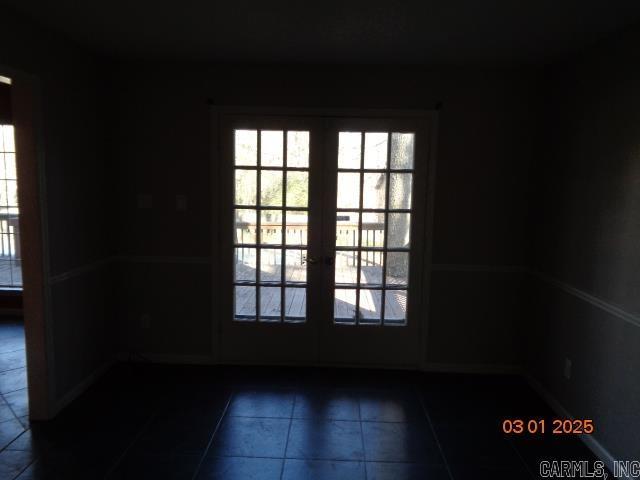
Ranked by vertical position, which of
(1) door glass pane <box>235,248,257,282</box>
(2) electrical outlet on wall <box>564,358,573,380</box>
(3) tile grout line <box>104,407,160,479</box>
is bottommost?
(3) tile grout line <box>104,407,160,479</box>

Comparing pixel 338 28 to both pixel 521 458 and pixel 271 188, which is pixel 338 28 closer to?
pixel 271 188

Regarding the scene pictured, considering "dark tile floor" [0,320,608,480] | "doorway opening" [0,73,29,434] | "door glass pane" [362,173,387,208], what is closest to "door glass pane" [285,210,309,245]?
"door glass pane" [362,173,387,208]

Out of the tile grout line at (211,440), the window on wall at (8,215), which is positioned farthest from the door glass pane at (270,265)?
the window on wall at (8,215)

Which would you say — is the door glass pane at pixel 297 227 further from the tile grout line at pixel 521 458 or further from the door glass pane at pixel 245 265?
the tile grout line at pixel 521 458

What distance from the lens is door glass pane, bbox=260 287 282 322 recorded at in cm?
346

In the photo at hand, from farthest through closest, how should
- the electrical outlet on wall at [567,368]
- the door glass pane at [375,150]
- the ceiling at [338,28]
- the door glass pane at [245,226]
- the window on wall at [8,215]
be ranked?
the window on wall at [8,215], the door glass pane at [245,226], the door glass pane at [375,150], the electrical outlet on wall at [567,368], the ceiling at [338,28]

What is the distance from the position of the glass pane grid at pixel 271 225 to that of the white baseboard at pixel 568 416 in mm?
1840

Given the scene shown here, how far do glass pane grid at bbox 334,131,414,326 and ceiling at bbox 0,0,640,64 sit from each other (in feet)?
2.15

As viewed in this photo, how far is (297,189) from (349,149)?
1.68 feet

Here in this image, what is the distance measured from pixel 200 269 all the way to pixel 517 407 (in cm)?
257

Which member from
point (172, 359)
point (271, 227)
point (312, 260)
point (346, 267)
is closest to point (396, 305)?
point (346, 267)

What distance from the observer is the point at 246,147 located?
Result: 10.8ft

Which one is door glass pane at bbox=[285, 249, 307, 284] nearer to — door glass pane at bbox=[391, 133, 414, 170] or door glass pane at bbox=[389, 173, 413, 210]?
door glass pane at bbox=[389, 173, 413, 210]

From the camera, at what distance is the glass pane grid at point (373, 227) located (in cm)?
328
